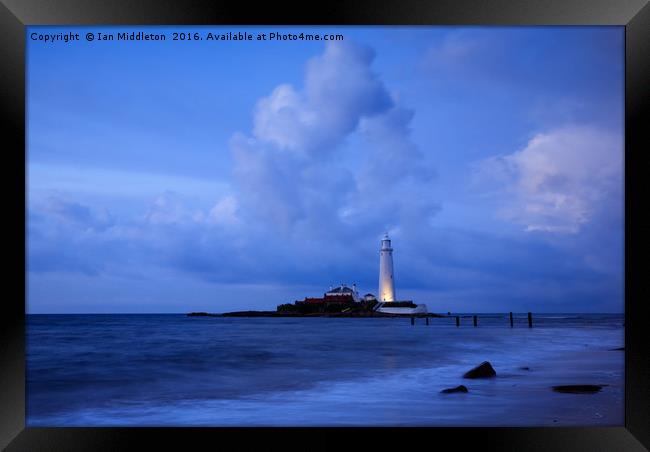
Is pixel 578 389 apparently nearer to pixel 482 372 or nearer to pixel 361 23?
pixel 482 372

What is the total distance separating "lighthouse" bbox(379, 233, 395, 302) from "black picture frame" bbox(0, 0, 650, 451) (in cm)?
2786

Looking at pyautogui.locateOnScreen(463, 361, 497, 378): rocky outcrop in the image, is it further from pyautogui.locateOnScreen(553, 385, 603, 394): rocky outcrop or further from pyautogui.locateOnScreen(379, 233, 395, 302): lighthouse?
pyautogui.locateOnScreen(379, 233, 395, 302): lighthouse

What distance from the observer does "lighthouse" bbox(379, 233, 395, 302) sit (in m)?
31.8

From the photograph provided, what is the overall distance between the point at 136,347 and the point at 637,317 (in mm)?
16467

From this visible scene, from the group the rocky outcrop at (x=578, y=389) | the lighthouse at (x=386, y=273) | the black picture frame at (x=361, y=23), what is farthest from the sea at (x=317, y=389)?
the lighthouse at (x=386, y=273)

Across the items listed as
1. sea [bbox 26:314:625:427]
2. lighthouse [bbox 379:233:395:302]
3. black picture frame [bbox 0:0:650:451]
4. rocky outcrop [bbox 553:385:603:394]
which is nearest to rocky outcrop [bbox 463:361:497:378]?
sea [bbox 26:314:625:427]

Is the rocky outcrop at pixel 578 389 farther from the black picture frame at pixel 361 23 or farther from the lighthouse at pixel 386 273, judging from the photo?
the lighthouse at pixel 386 273

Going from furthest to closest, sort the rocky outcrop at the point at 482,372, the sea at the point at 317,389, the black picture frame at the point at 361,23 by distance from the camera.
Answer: the rocky outcrop at the point at 482,372, the sea at the point at 317,389, the black picture frame at the point at 361,23

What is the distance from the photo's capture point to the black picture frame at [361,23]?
3.73 meters

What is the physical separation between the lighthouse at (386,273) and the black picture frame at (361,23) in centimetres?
2786

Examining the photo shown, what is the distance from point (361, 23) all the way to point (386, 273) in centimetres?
2898

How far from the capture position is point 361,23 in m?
3.74

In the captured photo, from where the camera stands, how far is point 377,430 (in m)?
3.79

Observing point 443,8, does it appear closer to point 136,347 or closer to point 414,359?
point 414,359
